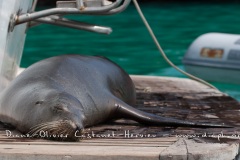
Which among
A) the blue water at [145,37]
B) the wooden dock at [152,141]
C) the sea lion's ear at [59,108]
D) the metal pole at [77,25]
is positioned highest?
the metal pole at [77,25]

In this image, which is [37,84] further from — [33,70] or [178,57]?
[178,57]

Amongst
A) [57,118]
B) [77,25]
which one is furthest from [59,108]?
[77,25]

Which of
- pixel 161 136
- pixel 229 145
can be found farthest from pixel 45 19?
pixel 229 145

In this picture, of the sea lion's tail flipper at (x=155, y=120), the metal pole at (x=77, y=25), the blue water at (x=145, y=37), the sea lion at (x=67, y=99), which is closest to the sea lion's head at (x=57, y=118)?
the sea lion at (x=67, y=99)

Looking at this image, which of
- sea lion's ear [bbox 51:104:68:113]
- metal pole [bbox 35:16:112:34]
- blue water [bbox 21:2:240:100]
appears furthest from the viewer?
blue water [bbox 21:2:240:100]

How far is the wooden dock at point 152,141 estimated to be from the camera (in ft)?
11.9

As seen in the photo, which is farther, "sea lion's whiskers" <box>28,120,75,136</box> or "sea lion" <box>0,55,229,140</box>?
"sea lion" <box>0,55,229,140</box>

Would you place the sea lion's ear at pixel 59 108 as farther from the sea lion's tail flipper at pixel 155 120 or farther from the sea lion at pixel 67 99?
the sea lion's tail flipper at pixel 155 120

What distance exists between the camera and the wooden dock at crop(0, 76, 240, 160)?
3.62 m

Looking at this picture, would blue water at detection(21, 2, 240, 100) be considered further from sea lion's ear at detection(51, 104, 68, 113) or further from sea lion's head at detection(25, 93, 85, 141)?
sea lion's ear at detection(51, 104, 68, 113)

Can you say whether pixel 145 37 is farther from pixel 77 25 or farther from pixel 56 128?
pixel 56 128

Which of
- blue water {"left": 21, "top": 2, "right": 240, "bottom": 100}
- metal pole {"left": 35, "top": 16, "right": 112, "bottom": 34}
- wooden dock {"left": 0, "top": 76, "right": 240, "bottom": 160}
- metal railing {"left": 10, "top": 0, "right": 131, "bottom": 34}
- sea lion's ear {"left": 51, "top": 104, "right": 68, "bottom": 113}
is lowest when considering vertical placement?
blue water {"left": 21, "top": 2, "right": 240, "bottom": 100}

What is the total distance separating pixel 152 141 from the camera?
13.2 feet

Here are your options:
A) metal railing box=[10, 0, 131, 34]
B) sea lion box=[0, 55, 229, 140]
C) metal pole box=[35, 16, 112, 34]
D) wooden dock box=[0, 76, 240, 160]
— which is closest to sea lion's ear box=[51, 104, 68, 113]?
sea lion box=[0, 55, 229, 140]
